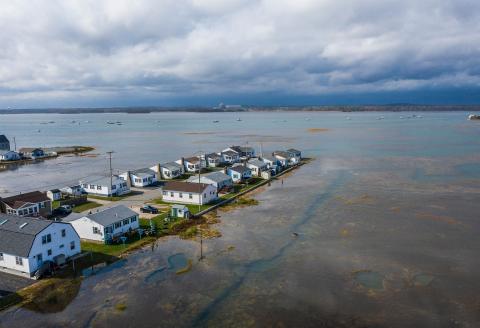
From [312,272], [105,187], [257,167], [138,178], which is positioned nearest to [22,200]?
[105,187]

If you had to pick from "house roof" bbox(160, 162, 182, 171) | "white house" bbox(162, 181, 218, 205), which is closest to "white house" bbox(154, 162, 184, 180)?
"house roof" bbox(160, 162, 182, 171)

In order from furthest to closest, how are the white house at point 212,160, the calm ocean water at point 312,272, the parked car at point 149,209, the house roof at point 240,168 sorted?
the white house at point 212,160
the house roof at point 240,168
the parked car at point 149,209
the calm ocean water at point 312,272

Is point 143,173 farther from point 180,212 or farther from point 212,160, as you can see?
point 212,160

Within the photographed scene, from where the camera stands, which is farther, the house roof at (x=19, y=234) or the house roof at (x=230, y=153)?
the house roof at (x=230, y=153)

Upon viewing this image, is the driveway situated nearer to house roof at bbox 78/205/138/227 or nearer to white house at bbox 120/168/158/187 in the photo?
house roof at bbox 78/205/138/227

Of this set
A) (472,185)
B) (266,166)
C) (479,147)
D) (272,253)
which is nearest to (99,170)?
(266,166)

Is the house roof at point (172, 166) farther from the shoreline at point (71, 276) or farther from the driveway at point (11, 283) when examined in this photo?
the driveway at point (11, 283)

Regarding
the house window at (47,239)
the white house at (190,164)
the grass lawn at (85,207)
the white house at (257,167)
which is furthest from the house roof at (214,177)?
the house window at (47,239)
